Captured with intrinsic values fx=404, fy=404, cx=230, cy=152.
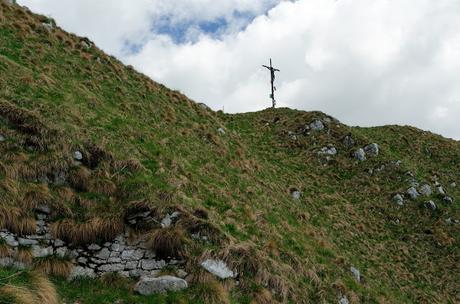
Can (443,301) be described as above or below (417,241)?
below

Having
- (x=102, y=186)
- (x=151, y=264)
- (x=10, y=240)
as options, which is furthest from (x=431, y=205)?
(x=10, y=240)

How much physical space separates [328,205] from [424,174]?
13423 millimetres

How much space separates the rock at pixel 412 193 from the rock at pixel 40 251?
3212cm

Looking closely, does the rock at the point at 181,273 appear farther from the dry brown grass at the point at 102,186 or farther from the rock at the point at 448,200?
the rock at the point at 448,200

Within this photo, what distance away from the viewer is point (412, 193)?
36.0 metres

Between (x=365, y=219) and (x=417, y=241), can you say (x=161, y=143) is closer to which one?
(x=365, y=219)

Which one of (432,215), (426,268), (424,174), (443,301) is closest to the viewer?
(443,301)

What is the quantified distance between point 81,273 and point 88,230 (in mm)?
1372

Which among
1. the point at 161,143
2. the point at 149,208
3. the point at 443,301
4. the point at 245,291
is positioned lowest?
the point at 443,301

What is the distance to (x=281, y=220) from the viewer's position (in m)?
22.7

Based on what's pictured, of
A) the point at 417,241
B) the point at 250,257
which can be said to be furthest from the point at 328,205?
the point at 250,257

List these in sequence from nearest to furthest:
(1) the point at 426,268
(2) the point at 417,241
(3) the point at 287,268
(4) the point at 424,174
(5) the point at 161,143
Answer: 1. (3) the point at 287,268
2. (5) the point at 161,143
3. (1) the point at 426,268
4. (2) the point at 417,241
5. (4) the point at 424,174

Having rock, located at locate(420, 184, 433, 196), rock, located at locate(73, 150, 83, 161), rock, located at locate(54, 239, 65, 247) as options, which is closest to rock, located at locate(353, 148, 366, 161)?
rock, located at locate(420, 184, 433, 196)

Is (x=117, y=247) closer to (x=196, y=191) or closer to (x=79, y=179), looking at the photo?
(x=79, y=179)
